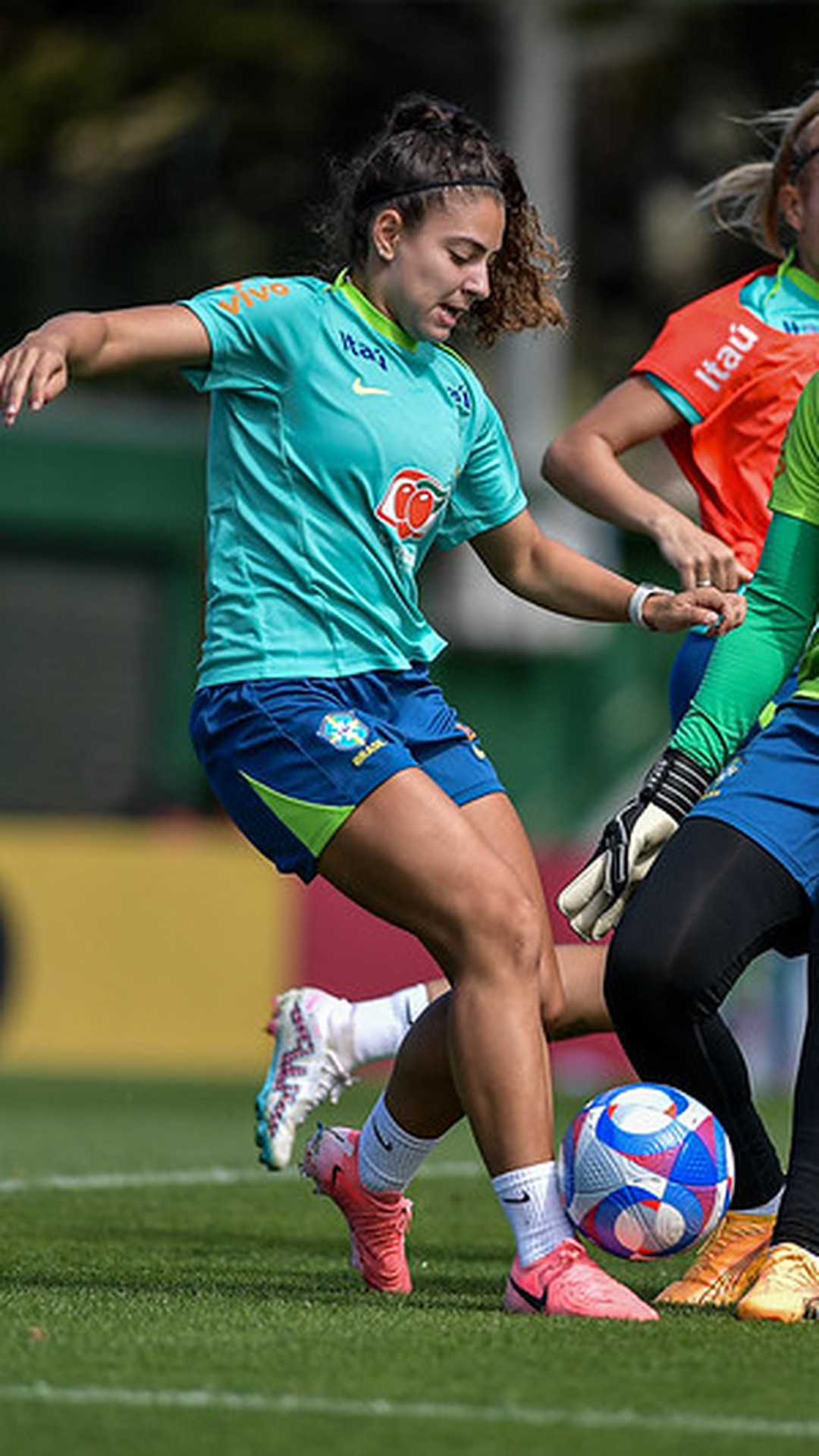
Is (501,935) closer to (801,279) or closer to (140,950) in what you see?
(801,279)

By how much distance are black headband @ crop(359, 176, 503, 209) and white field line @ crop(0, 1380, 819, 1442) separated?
2425mm

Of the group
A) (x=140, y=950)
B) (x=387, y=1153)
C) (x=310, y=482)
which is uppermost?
(x=310, y=482)

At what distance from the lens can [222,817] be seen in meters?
20.2

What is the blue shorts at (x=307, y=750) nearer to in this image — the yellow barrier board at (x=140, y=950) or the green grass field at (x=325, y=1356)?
the green grass field at (x=325, y=1356)

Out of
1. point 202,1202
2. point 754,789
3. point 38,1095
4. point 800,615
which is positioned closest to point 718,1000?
point 754,789

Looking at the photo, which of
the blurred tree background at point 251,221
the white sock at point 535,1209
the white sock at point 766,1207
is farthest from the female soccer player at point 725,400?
the blurred tree background at point 251,221

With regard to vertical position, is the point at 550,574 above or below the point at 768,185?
below

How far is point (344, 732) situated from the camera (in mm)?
5469

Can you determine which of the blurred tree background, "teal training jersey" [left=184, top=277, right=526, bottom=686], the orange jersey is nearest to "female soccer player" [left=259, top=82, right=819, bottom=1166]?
the orange jersey

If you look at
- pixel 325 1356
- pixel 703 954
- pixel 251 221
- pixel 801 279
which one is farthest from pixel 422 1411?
pixel 251 221

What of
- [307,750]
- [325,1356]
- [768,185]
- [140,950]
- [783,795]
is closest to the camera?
[325,1356]

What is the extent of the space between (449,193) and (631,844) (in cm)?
129

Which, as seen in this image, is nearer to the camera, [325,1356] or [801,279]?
[325,1356]

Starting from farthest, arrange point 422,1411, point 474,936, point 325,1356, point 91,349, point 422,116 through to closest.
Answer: point 422,116 → point 474,936 → point 91,349 → point 325,1356 → point 422,1411
